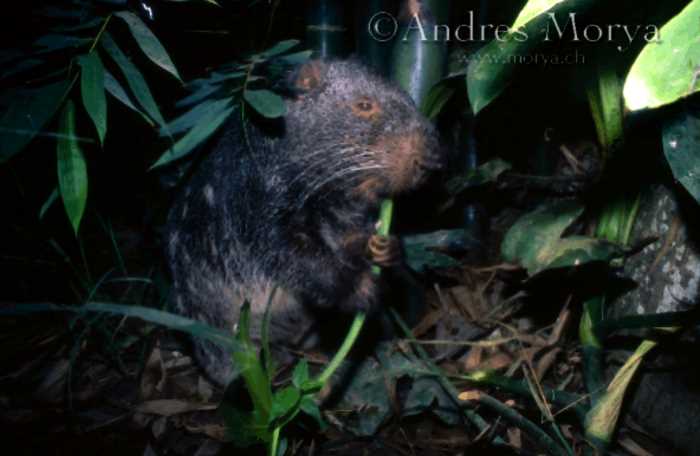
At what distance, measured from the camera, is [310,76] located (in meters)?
2.84

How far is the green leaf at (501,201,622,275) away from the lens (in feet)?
6.93

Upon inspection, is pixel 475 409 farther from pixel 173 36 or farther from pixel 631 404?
pixel 173 36

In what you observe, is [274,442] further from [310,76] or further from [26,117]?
[310,76]

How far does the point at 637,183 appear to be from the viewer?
2340mm

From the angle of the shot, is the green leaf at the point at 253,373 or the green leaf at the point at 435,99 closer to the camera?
the green leaf at the point at 253,373

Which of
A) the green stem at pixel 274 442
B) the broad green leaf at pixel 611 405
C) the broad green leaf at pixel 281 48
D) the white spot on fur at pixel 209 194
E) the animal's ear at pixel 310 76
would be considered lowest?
the green stem at pixel 274 442

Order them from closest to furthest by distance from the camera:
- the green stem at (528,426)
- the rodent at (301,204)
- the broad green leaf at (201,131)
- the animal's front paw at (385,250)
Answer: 1. the green stem at (528,426)
2. the broad green leaf at (201,131)
3. the animal's front paw at (385,250)
4. the rodent at (301,204)

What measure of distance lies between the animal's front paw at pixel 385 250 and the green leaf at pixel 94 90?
124 cm

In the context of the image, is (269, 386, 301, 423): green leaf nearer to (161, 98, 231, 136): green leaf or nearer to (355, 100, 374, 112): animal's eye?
(161, 98, 231, 136): green leaf

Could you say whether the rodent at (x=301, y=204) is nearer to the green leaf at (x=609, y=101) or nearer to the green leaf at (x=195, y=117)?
the green leaf at (x=195, y=117)

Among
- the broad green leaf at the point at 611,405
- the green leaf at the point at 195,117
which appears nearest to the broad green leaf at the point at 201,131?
the green leaf at the point at 195,117

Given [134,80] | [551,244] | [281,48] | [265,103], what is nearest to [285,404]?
[265,103]

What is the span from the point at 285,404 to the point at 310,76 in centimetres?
169

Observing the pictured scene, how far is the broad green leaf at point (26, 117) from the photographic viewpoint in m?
2.01
